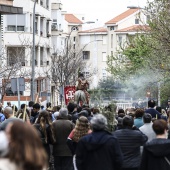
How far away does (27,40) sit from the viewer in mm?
60656

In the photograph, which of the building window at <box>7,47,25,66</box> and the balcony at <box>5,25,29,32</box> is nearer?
the building window at <box>7,47,25,66</box>

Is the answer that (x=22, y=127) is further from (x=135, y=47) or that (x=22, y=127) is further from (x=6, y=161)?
(x=135, y=47)

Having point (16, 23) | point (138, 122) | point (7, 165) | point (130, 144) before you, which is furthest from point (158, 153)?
point (16, 23)

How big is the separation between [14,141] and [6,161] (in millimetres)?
283

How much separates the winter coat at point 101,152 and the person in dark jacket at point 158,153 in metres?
0.45

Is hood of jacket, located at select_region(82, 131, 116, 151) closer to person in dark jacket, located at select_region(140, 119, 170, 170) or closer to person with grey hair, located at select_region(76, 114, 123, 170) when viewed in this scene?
person with grey hair, located at select_region(76, 114, 123, 170)

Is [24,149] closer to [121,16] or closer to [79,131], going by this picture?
[79,131]

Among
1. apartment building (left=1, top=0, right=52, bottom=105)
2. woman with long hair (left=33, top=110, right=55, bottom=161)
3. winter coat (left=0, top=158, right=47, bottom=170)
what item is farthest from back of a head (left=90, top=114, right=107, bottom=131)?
apartment building (left=1, top=0, right=52, bottom=105)

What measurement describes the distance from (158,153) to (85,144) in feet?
3.61

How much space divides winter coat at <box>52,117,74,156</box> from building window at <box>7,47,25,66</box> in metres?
32.0

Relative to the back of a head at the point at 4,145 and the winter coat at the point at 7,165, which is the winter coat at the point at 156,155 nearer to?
the winter coat at the point at 7,165

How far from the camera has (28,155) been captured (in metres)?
6.25

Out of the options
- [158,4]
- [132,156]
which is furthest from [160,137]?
[158,4]

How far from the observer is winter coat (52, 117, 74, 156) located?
15359 mm
